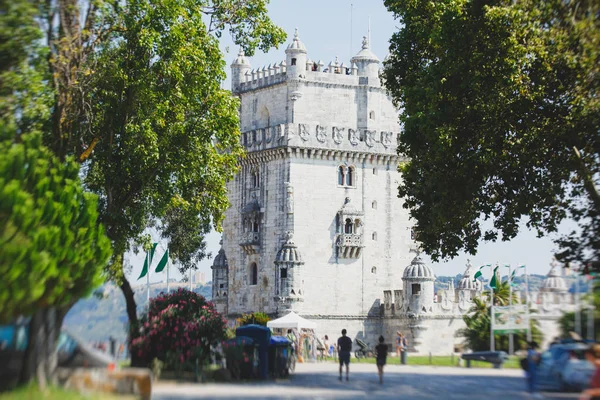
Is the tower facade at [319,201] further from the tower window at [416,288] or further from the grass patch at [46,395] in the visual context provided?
the grass patch at [46,395]

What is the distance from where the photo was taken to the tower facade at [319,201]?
75.4m

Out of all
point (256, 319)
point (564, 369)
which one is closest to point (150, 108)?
point (564, 369)

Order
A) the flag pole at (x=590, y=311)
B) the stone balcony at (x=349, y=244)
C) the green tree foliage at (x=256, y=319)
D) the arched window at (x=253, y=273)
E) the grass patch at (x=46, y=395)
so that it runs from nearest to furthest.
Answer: the grass patch at (x=46, y=395) < the flag pole at (x=590, y=311) < the green tree foliage at (x=256, y=319) < the stone balcony at (x=349, y=244) < the arched window at (x=253, y=273)

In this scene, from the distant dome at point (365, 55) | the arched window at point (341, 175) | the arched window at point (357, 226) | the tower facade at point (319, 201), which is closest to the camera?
the tower facade at point (319, 201)

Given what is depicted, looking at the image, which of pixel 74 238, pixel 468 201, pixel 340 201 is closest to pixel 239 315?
pixel 340 201

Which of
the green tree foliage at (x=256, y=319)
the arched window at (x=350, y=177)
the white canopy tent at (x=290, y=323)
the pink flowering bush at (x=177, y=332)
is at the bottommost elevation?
the pink flowering bush at (x=177, y=332)

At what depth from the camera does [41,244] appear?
23.4 metres

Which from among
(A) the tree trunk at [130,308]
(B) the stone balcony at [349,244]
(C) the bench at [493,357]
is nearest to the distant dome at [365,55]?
(B) the stone balcony at [349,244]

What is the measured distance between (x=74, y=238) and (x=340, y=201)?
51.1 m

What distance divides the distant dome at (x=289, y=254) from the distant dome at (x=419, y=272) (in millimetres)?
7207

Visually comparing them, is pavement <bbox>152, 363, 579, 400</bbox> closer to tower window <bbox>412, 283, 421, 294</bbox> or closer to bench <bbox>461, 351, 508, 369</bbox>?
bench <bbox>461, 351, 508, 369</bbox>

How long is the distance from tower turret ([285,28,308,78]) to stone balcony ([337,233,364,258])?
12138 millimetres

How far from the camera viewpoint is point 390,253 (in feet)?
256

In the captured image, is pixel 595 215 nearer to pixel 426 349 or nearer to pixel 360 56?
pixel 426 349
